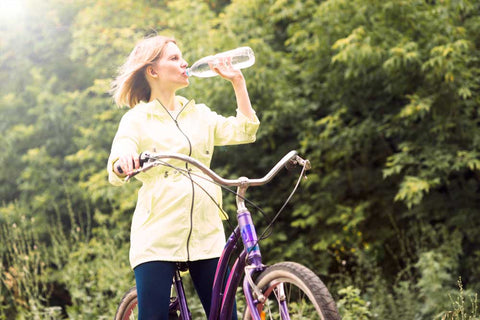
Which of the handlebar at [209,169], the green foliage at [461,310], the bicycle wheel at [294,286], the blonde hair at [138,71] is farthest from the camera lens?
the green foliage at [461,310]

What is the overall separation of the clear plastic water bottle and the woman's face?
4 centimetres

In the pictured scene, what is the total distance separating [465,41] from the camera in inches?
231

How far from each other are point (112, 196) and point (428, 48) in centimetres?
375

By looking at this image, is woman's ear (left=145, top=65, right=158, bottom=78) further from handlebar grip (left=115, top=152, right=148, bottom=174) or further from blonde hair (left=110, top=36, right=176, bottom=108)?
handlebar grip (left=115, top=152, right=148, bottom=174)

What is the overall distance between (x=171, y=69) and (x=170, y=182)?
51 cm

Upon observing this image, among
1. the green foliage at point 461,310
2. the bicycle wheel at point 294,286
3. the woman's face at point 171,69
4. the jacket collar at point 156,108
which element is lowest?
the green foliage at point 461,310

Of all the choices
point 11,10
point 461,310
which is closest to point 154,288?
point 461,310

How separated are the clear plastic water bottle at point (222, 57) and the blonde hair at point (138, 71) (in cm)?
17

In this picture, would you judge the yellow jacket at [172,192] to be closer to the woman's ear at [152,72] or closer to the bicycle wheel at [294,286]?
the woman's ear at [152,72]

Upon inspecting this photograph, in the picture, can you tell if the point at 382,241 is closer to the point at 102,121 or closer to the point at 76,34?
the point at 102,121

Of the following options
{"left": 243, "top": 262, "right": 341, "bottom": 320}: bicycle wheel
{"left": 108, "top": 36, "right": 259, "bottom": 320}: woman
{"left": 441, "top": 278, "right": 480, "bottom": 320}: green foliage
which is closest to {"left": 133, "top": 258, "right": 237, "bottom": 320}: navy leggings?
{"left": 108, "top": 36, "right": 259, "bottom": 320}: woman

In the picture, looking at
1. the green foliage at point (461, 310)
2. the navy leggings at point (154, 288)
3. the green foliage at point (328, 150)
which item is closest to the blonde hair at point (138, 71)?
the navy leggings at point (154, 288)

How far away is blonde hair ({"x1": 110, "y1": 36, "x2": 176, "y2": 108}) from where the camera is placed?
267cm

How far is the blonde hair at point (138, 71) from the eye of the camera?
2.67 metres
